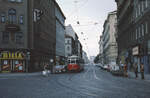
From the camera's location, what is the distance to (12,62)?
39219 mm

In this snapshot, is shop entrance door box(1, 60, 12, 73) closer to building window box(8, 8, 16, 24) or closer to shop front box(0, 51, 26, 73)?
shop front box(0, 51, 26, 73)

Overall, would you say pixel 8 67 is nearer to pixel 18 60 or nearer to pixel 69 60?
pixel 18 60

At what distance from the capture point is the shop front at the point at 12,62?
127 ft

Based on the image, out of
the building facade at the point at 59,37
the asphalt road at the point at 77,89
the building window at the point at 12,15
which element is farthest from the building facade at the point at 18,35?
the building facade at the point at 59,37

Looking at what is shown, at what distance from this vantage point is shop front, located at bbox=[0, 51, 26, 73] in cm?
3866

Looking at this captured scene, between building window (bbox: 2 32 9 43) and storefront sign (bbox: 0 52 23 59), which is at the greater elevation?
building window (bbox: 2 32 9 43)

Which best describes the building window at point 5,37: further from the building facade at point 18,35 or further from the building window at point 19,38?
the building window at point 19,38

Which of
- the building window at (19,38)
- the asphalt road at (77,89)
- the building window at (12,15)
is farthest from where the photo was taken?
the building window at (12,15)

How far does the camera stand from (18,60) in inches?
1555

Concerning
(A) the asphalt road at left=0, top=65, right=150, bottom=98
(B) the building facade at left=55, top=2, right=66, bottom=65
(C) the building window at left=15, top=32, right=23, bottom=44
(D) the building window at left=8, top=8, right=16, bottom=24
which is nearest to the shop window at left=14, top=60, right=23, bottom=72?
(C) the building window at left=15, top=32, right=23, bottom=44

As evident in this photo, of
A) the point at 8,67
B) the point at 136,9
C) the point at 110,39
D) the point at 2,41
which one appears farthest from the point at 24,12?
the point at 110,39

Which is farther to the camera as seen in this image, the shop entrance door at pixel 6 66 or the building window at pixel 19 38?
the building window at pixel 19 38

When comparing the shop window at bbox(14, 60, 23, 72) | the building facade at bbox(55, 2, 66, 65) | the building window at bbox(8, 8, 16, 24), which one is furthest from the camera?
the building facade at bbox(55, 2, 66, 65)

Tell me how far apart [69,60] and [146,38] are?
15442 millimetres
